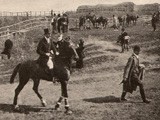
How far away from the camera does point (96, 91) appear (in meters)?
18.0

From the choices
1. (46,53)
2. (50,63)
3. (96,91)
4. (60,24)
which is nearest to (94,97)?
(96,91)

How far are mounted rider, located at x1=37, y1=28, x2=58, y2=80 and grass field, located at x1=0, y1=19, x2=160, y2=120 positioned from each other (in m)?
1.54

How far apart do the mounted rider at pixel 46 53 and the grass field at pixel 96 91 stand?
5.05 feet

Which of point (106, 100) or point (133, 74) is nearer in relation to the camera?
point (133, 74)

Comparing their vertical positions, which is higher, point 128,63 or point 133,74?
point 128,63

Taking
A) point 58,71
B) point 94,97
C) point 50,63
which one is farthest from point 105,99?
point 50,63

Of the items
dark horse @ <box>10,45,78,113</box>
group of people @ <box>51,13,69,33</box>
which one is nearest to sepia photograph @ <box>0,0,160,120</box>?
dark horse @ <box>10,45,78,113</box>

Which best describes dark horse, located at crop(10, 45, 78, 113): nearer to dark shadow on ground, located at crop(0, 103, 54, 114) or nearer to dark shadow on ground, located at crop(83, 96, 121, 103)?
dark shadow on ground, located at crop(0, 103, 54, 114)

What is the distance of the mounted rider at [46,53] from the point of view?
1449cm

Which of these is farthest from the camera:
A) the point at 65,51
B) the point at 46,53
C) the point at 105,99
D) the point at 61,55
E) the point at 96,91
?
the point at 96,91

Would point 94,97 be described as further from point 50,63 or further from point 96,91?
point 50,63

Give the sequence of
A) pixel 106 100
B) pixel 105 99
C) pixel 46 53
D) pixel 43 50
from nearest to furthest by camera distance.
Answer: pixel 46 53 < pixel 43 50 < pixel 106 100 < pixel 105 99

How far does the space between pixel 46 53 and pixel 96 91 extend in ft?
13.8

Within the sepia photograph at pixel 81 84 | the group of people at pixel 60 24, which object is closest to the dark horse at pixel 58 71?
the sepia photograph at pixel 81 84
